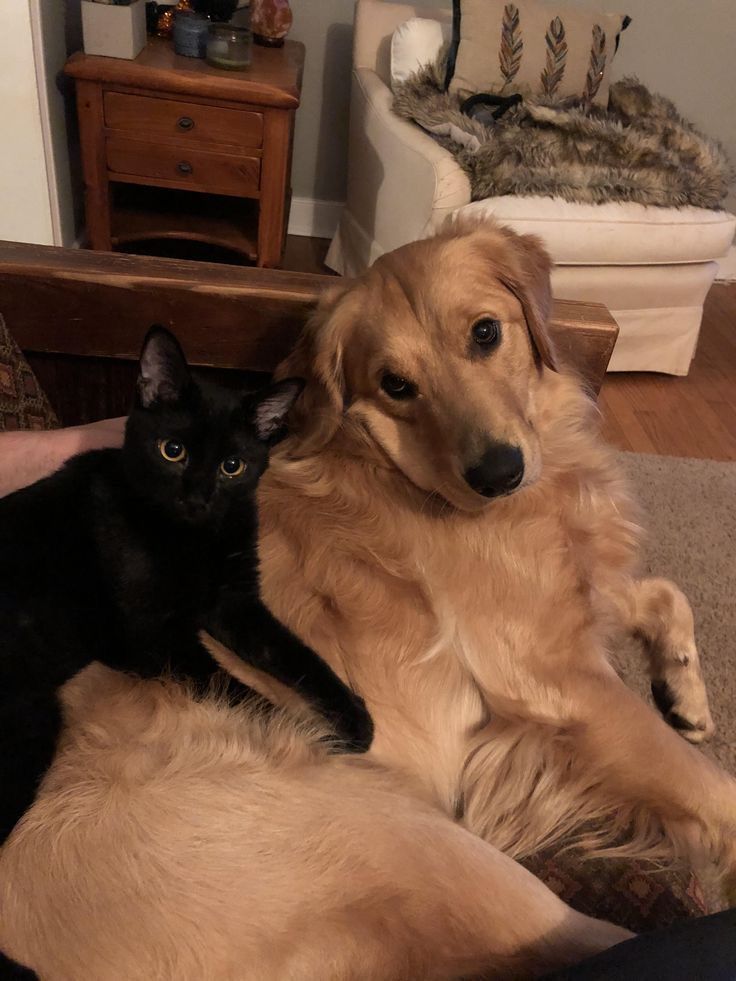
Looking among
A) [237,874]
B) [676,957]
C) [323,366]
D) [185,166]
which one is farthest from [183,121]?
[676,957]

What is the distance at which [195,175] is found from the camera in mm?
3459

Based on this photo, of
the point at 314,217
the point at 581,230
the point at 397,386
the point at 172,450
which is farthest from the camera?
the point at 314,217

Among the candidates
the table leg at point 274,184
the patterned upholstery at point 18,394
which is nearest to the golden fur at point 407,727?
the patterned upholstery at point 18,394

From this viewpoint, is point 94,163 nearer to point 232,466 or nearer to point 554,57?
point 554,57

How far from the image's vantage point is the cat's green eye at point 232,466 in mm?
1188

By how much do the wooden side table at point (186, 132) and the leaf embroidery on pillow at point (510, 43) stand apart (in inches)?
37.8

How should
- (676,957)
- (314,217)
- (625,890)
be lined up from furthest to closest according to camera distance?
(314,217) → (625,890) → (676,957)

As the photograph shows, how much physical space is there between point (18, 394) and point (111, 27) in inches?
96.4

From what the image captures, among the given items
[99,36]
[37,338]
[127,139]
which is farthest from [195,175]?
[37,338]

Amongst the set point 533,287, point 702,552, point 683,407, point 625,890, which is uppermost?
point 533,287

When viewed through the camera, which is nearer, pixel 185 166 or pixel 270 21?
pixel 185 166

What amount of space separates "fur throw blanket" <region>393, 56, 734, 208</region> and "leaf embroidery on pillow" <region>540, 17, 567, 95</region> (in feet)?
0.41

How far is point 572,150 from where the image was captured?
3.20m

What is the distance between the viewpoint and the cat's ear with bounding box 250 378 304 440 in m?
1.18
